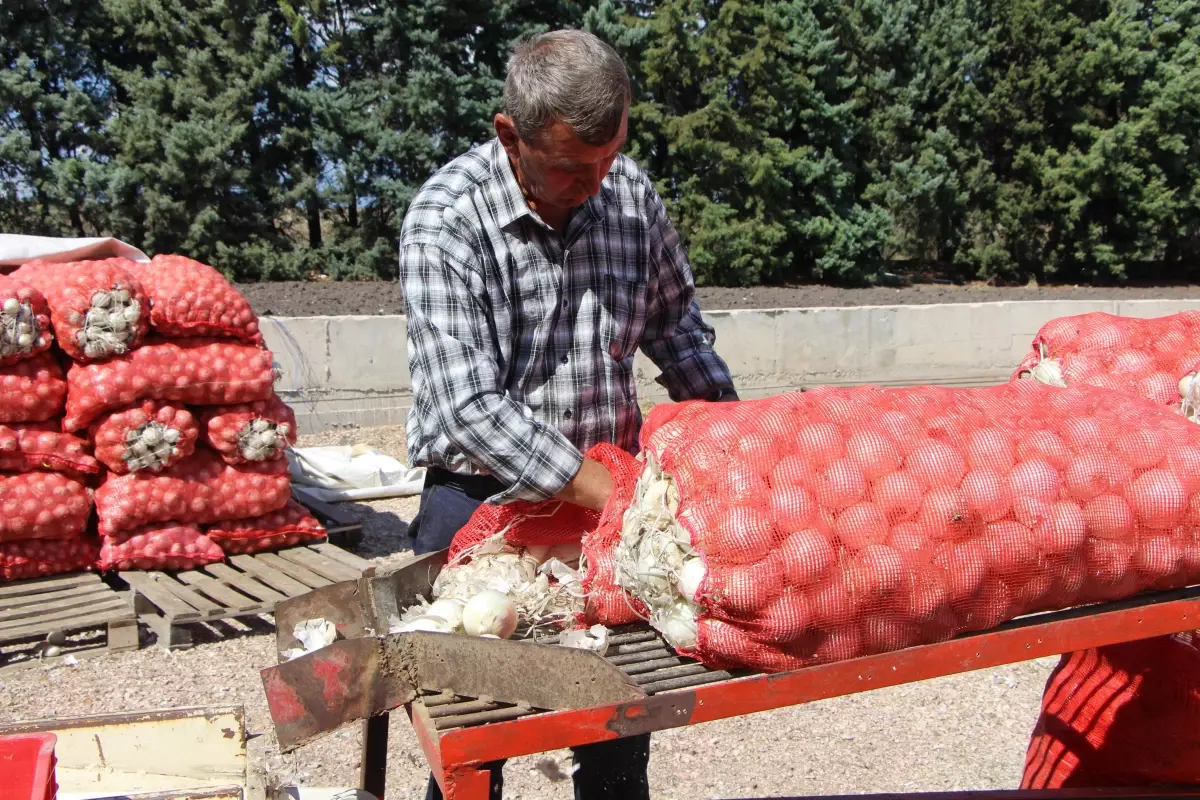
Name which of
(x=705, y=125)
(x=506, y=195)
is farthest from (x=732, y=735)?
(x=705, y=125)

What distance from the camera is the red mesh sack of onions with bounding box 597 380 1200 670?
1763mm

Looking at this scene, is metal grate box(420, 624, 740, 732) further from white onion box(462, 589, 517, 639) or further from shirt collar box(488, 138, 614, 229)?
shirt collar box(488, 138, 614, 229)

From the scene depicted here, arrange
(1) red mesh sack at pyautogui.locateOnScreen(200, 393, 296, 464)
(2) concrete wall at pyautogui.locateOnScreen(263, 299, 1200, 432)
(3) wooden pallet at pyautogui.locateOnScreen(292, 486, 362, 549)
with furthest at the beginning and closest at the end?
1. (2) concrete wall at pyautogui.locateOnScreen(263, 299, 1200, 432)
2. (3) wooden pallet at pyautogui.locateOnScreen(292, 486, 362, 549)
3. (1) red mesh sack at pyautogui.locateOnScreen(200, 393, 296, 464)

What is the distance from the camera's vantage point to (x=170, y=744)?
2430 mm

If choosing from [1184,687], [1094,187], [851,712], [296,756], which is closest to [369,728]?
[296,756]

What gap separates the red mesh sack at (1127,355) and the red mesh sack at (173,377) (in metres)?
3.92


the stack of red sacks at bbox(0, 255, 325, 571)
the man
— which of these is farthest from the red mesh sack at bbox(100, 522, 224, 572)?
the man

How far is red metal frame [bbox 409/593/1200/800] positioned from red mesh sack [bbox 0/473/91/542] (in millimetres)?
3853

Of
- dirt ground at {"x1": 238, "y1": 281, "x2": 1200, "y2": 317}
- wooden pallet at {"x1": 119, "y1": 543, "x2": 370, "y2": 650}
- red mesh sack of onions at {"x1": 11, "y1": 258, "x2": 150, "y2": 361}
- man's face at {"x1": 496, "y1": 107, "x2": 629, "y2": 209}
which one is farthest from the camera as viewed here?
dirt ground at {"x1": 238, "y1": 281, "x2": 1200, "y2": 317}

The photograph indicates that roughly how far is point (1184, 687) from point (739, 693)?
1.55 m

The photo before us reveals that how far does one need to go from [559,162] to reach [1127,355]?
4.90 ft

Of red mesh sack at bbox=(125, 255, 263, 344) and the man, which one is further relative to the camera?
red mesh sack at bbox=(125, 255, 263, 344)

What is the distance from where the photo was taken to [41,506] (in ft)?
16.1

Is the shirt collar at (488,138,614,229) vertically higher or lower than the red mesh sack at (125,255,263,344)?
higher
